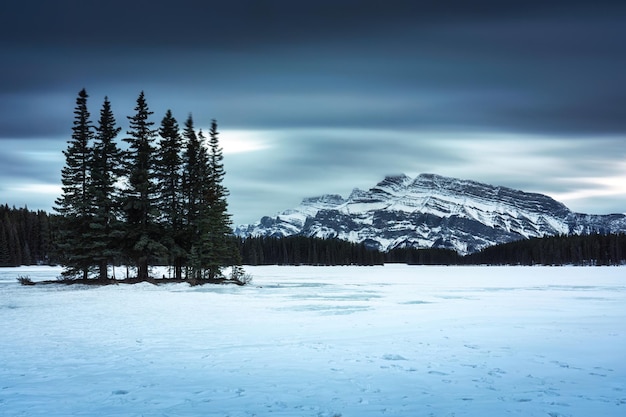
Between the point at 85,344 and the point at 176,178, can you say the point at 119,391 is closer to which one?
the point at 85,344

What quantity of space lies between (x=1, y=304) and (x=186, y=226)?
2651 cm

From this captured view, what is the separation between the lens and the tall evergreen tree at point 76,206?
170 feet

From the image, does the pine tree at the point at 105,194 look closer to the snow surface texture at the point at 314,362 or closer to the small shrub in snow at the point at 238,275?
the small shrub in snow at the point at 238,275

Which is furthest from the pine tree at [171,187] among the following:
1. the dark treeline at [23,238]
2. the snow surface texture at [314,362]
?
the dark treeline at [23,238]

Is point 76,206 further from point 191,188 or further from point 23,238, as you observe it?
point 23,238

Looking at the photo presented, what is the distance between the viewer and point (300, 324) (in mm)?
23469

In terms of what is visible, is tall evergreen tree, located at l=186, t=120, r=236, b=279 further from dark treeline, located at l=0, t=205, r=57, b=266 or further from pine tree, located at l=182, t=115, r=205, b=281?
dark treeline, located at l=0, t=205, r=57, b=266

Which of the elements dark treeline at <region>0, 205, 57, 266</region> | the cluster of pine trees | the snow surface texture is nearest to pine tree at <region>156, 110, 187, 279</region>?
the cluster of pine trees

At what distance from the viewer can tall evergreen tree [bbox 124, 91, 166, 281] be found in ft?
174

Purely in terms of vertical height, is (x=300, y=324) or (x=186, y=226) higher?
(x=186, y=226)

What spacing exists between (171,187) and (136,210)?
4.62 metres

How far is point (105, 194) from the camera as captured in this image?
5350cm

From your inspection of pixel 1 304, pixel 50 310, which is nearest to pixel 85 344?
pixel 50 310

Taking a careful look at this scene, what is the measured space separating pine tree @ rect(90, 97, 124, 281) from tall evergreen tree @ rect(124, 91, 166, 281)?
125cm
